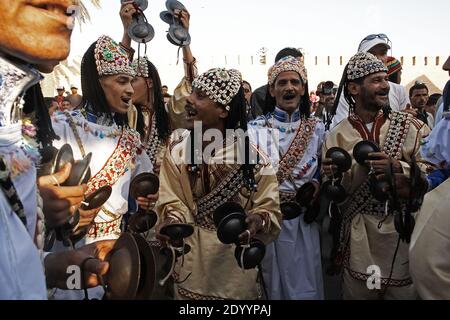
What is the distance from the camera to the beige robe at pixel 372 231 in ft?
12.8

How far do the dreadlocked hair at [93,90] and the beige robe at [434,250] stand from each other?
7.87ft

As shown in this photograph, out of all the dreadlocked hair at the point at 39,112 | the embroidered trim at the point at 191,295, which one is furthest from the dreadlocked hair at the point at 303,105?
the dreadlocked hair at the point at 39,112

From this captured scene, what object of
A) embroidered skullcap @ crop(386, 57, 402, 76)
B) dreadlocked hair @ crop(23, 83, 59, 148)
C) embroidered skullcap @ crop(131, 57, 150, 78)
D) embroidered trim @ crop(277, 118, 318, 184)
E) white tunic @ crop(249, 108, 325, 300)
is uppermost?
embroidered skullcap @ crop(386, 57, 402, 76)

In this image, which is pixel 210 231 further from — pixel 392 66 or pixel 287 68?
pixel 392 66

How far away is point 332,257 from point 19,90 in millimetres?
3398

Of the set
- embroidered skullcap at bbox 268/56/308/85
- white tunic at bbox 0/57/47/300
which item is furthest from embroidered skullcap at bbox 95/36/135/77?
white tunic at bbox 0/57/47/300

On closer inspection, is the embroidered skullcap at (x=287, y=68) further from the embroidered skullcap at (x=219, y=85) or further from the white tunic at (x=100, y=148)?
the white tunic at (x=100, y=148)

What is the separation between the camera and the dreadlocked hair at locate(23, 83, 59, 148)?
1761mm

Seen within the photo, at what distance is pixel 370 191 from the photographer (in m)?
3.93

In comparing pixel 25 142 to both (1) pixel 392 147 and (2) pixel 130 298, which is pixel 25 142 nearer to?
(2) pixel 130 298

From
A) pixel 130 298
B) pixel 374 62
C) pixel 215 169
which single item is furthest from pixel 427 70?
pixel 130 298

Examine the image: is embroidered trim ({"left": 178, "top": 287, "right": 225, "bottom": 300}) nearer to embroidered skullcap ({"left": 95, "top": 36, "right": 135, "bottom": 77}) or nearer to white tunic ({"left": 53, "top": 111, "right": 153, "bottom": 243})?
white tunic ({"left": 53, "top": 111, "right": 153, "bottom": 243})

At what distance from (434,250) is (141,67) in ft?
11.8

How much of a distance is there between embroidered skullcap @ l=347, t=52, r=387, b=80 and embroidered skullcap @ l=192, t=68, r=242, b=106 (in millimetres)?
1353
